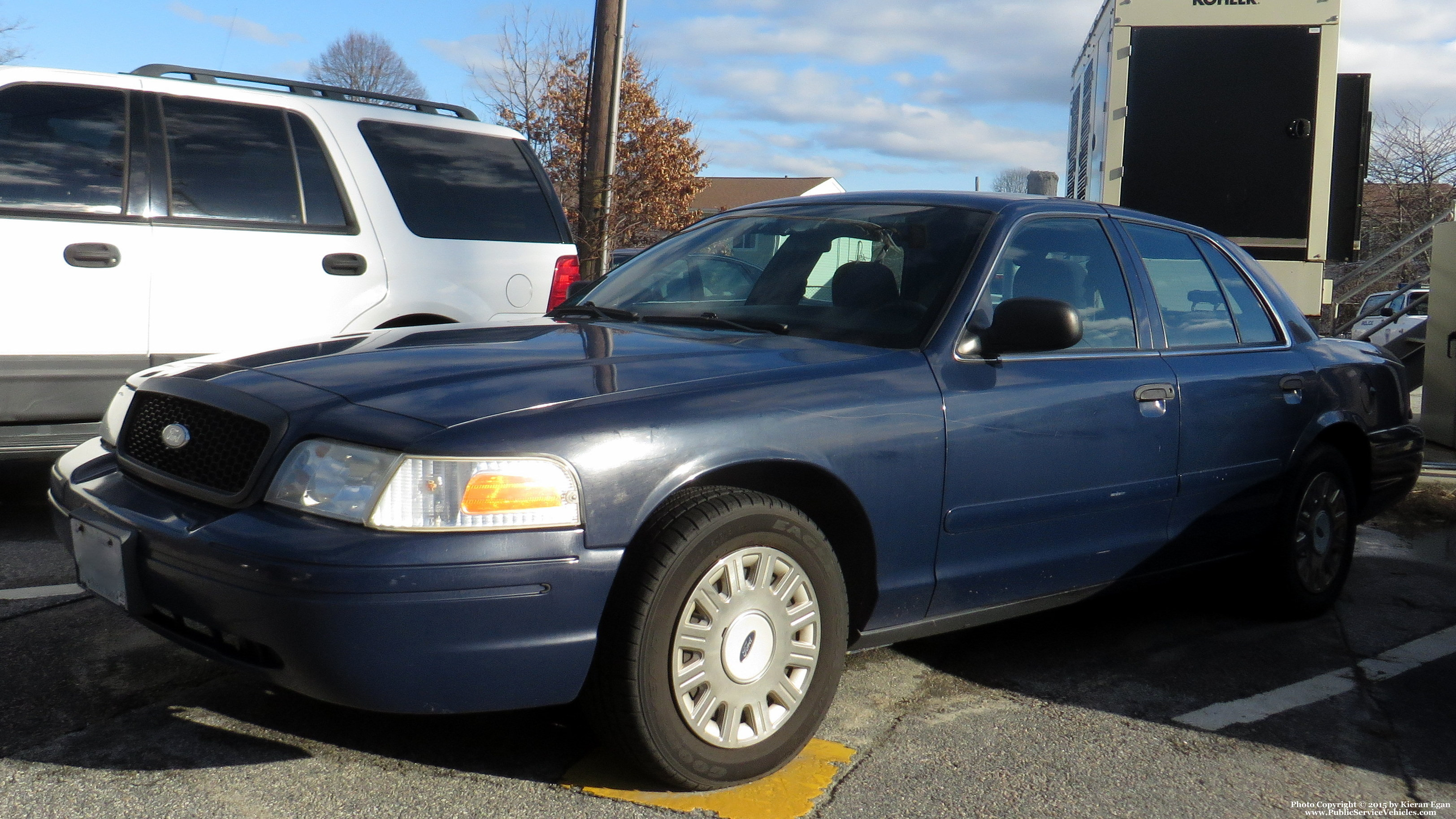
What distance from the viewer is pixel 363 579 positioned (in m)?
2.53

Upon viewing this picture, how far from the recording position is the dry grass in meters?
7.04

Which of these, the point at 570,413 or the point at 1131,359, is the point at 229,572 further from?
the point at 1131,359

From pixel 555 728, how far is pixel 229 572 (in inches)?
41.2

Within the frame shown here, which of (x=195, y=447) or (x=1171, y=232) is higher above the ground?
(x=1171, y=232)

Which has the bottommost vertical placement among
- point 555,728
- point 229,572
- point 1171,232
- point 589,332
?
point 555,728

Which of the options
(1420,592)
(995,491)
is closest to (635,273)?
(995,491)

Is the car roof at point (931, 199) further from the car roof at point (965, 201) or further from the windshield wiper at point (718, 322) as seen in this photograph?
the windshield wiper at point (718, 322)

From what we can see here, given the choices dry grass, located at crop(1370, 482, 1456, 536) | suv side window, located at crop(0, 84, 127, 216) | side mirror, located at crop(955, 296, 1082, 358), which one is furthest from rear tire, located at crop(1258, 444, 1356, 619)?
suv side window, located at crop(0, 84, 127, 216)

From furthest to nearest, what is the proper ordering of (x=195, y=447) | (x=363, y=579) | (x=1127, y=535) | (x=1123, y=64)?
(x=1123, y=64), (x=1127, y=535), (x=195, y=447), (x=363, y=579)

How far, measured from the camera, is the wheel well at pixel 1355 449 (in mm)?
4895

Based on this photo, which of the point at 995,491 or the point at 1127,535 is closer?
the point at 995,491

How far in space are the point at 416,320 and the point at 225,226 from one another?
0.93 m

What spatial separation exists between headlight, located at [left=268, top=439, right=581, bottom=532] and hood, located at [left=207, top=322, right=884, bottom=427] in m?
0.13

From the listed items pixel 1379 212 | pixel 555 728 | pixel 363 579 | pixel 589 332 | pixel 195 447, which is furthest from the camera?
pixel 1379 212
